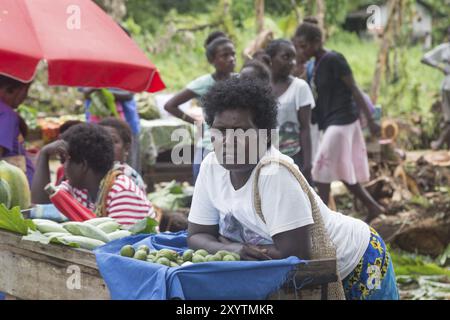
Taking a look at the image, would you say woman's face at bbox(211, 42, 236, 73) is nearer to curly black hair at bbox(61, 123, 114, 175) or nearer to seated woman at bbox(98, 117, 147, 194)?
seated woman at bbox(98, 117, 147, 194)

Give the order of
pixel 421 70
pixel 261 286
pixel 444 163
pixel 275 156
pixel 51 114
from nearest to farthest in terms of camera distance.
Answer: pixel 261 286
pixel 275 156
pixel 444 163
pixel 51 114
pixel 421 70

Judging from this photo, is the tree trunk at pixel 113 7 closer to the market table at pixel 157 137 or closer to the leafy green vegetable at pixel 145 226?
the market table at pixel 157 137

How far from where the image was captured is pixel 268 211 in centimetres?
333

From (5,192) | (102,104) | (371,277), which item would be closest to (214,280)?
(371,277)

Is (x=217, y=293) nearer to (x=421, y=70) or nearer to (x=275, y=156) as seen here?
(x=275, y=156)

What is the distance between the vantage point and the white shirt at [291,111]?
629 centimetres

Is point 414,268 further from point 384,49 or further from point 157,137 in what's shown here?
point 384,49

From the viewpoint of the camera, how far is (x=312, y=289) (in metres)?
3.25

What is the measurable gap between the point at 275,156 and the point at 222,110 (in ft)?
0.94

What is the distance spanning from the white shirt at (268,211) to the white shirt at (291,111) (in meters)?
2.69

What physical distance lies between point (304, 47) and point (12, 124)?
2498 mm

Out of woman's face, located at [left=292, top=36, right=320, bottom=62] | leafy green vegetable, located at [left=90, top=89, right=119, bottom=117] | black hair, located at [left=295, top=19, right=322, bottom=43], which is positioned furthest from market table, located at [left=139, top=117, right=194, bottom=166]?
black hair, located at [left=295, top=19, right=322, bottom=43]

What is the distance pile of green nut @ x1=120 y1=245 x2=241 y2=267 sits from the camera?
132 inches
